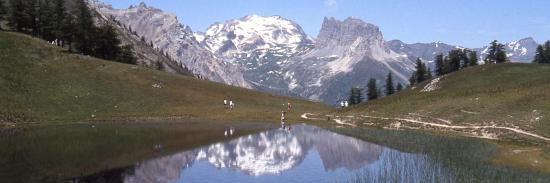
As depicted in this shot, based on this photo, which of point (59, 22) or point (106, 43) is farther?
point (59, 22)

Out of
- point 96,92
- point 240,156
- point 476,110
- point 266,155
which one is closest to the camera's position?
point 240,156

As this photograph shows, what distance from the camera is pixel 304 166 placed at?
41.9m

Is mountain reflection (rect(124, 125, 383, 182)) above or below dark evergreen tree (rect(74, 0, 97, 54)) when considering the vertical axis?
below

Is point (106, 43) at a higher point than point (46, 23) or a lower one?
lower

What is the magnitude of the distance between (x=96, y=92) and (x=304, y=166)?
64.2 m

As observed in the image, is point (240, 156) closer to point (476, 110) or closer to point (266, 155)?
point (266, 155)

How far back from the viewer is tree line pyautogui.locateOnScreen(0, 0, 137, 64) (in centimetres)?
12850

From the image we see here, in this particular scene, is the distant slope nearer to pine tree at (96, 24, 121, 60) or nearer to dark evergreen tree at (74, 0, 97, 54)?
dark evergreen tree at (74, 0, 97, 54)

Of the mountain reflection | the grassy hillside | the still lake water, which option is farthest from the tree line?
the still lake water

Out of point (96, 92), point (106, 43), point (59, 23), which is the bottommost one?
point (96, 92)

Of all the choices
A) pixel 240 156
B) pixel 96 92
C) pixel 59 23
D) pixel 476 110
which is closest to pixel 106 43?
pixel 59 23

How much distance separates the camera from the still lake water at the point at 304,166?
33.7 m

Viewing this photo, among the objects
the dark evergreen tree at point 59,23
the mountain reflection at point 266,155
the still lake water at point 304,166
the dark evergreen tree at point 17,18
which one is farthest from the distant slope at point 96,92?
the still lake water at point 304,166

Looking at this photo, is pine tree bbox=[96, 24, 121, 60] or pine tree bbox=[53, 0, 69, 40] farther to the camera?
pine tree bbox=[96, 24, 121, 60]
